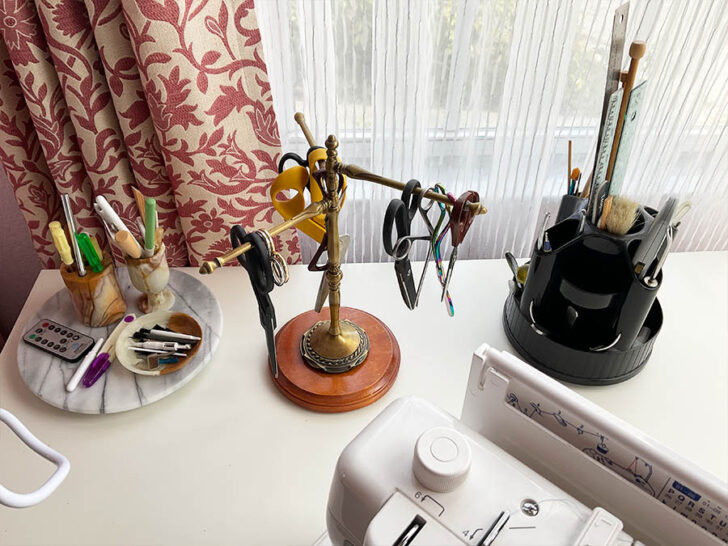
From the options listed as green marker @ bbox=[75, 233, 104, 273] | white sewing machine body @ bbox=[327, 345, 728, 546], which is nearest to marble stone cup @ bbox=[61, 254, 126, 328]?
green marker @ bbox=[75, 233, 104, 273]

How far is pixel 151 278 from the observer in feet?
2.64

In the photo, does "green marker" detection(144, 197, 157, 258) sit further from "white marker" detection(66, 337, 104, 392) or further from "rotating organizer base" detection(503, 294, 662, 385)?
"rotating organizer base" detection(503, 294, 662, 385)

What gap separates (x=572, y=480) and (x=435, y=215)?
2.18 ft

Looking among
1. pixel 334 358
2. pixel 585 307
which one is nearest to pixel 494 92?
pixel 585 307

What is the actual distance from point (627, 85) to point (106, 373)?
0.75 meters

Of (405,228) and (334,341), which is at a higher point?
(405,228)

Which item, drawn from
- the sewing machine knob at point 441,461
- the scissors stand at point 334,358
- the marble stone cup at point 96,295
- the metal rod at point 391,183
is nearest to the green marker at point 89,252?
the marble stone cup at point 96,295

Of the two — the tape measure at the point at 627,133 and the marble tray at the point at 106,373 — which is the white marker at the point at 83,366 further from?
the tape measure at the point at 627,133

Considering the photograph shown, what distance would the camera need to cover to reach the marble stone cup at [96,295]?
0.78 m

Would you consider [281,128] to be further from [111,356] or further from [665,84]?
[665,84]

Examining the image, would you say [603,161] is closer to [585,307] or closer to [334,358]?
[585,307]

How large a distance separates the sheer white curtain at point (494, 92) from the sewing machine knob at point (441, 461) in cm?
60

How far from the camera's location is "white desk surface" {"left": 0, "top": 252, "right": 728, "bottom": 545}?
631mm

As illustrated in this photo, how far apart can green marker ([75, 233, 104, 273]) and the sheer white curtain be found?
14.0 inches
